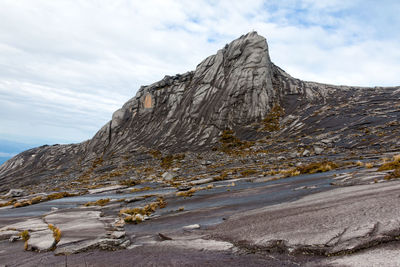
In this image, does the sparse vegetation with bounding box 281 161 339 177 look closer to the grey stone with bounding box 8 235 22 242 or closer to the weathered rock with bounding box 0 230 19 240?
the grey stone with bounding box 8 235 22 242

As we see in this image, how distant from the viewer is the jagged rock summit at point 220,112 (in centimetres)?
5997

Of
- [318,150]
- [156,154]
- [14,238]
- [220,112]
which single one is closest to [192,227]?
[14,238]

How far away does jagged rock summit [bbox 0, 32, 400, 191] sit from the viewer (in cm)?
5997

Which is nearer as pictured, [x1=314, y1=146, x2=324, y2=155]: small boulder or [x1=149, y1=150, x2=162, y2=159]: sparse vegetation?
[x1=314, y1=146, x2=324, y2=155]: small boulder

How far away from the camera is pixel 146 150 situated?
68.9 metres

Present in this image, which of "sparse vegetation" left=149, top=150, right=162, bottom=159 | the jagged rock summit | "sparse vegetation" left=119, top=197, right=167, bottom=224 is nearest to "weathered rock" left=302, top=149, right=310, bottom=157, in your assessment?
the jagged rock summit

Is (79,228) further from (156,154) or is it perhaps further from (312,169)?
(156,154)

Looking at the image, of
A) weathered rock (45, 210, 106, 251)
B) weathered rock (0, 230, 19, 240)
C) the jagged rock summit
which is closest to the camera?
weathered rock (45, 210, 106, 251)

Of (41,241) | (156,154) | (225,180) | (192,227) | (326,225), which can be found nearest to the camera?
(326,225)

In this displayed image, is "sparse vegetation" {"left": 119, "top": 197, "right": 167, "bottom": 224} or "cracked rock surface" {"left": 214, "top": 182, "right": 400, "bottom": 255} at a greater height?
"cracked rock surface" {"left": 214, "top": 182, "right": 400, "bottom": 255}

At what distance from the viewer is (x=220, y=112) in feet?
232

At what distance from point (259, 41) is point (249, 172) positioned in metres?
60.2

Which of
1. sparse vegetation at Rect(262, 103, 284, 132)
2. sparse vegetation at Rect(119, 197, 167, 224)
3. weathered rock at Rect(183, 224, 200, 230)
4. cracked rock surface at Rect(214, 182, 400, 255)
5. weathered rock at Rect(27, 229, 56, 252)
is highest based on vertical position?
sparse vegetation at Rect(262, 103, 284, 132)

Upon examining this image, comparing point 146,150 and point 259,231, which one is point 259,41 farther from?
point 259,231
